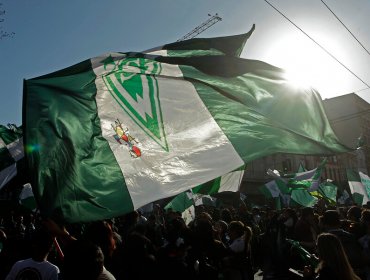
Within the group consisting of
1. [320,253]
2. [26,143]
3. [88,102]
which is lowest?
[320,253]

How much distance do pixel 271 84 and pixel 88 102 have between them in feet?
9.46

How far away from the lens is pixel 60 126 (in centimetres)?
320

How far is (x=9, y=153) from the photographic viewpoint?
4.61 m

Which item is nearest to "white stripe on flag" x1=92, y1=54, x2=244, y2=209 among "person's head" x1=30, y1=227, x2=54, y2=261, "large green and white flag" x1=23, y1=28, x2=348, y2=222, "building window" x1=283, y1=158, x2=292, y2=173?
"large green and white flag" x1=23, y1=28, x2=348, y2=222

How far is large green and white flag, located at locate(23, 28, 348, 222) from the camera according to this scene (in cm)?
296

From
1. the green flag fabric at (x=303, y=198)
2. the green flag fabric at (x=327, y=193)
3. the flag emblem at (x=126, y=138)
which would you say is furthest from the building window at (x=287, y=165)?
the flag emblem at (x=126, y=138)

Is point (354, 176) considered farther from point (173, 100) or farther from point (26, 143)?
point (26, 143)

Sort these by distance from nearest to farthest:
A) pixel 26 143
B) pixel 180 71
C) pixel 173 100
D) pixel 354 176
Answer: pixel 26 143 < pixel 173 100 < pixel 180 71 < pixel 354 176

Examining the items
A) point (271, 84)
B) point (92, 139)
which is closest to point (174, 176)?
point (92, 139)

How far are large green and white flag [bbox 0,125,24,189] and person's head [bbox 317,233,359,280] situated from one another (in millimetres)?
3414

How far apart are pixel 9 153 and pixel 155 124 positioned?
6.79ft

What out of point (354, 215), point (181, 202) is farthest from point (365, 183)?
point (354, 215)

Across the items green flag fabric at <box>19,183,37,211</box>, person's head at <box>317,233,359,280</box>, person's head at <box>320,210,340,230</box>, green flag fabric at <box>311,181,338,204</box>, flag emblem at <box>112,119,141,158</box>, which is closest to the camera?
flag emblem at <box>112,119,141,158</box>

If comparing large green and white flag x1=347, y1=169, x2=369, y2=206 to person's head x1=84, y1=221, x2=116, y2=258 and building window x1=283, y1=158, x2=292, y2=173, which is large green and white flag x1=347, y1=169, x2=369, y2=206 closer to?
person's head x1=84, y1=221, x2=116, y2=258
